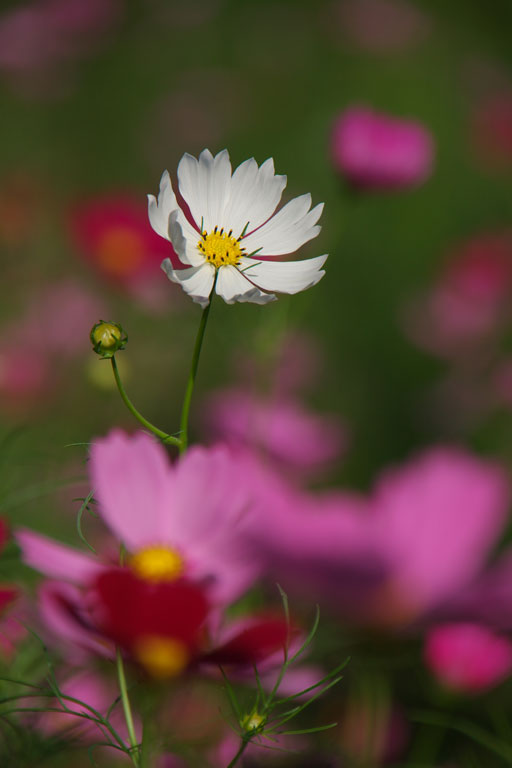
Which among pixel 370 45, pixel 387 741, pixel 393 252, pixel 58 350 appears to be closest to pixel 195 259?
pixel 387 741

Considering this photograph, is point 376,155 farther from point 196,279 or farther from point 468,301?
point 468,301

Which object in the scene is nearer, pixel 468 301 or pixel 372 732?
pixel 372 732

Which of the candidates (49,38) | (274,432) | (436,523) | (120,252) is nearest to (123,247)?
(120,252)

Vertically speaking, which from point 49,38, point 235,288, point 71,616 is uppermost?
point 49,38

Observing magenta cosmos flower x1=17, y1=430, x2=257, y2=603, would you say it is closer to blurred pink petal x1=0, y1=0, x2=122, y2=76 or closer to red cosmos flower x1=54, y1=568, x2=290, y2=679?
red cosmos flower x1=54, y1=568, x2=290, y2=679

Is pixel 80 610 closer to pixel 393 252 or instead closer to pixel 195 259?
pixel 195 259
